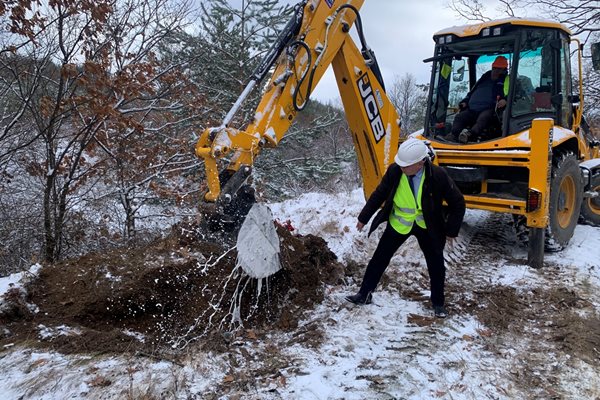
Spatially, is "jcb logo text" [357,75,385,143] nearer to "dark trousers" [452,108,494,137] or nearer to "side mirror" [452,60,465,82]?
"dark trousers" [452,108,494,137]

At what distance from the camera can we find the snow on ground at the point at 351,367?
9.80ft

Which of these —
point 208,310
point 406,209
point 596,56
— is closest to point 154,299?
point 208,310

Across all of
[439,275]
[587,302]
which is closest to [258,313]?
[439,275]

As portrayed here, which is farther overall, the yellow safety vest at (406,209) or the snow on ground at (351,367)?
the yellow safety vest at (406,209)

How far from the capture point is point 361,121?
18.5 ft

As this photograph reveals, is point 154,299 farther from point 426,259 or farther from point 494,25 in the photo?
point 494,25

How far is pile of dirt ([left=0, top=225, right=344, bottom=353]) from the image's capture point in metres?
3.57

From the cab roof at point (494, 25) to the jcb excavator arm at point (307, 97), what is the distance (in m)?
1.67

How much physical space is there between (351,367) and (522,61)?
4.96 metres

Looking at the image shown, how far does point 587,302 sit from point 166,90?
23.6 ft

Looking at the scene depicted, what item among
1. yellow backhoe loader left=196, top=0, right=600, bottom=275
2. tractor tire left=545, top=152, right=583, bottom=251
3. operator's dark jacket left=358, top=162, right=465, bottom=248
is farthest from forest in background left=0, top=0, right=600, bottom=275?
tractor tire left=545, top=152, right=583, bottom=251

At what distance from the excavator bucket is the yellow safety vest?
4.13 feet

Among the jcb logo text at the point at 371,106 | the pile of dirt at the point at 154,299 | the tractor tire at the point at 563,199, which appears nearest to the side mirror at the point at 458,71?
the tractor tire at the point at 563,199

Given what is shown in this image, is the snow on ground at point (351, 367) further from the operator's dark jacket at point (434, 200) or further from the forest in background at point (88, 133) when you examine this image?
the forest in background at point (88, 133)
